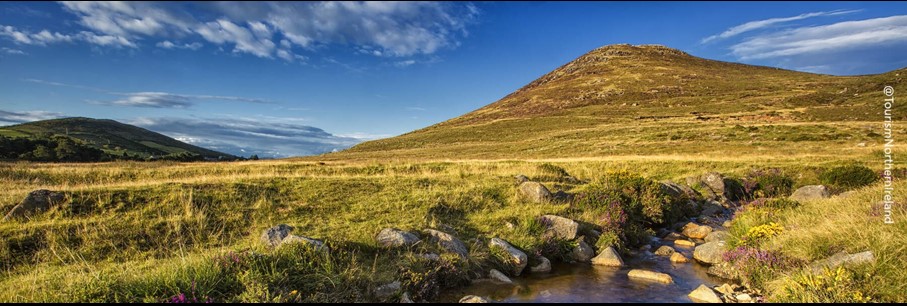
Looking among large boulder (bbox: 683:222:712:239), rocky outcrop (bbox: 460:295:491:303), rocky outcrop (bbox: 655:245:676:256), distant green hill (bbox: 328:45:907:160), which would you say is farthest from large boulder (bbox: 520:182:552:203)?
distant green hill (bbox: 328:45:907:160)

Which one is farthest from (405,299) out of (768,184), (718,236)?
(768,184)

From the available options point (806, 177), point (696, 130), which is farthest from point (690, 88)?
point (806, 177)

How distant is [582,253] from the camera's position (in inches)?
471

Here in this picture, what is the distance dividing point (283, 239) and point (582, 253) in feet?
25.7

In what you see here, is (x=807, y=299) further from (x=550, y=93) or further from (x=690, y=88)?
(x=550, y=93)

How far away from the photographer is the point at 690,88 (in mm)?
126625

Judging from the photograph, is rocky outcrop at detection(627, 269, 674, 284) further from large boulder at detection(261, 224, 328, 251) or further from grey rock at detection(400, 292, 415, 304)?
large boulder at detection(261, 224, 328, 251)

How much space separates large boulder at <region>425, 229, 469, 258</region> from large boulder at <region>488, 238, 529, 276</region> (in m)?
0.82

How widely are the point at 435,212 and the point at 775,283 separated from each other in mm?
9266

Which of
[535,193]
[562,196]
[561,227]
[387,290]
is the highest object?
[535,193]

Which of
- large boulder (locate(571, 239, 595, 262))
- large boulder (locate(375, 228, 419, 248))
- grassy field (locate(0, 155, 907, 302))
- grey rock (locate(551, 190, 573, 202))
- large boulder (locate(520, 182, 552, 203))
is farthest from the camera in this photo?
grey rock (locate(551, 190, 573, 202))

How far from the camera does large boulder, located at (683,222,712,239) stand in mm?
15117

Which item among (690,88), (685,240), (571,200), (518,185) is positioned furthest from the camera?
(690,88)

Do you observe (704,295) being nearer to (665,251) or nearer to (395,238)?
(665,251)
